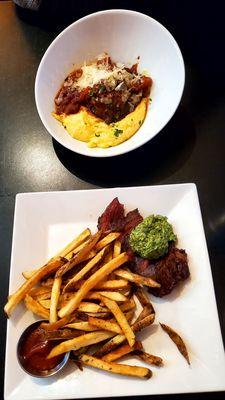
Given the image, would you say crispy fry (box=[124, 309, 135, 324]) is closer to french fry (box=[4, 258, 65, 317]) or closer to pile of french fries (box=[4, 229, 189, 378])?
pile of french fries (box=[4, 229, 189, 378])

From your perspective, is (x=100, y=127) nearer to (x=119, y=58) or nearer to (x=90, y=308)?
(x=119, y=58)

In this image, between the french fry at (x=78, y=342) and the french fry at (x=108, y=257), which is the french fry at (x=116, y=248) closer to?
the french fry at (x=108, y=257)

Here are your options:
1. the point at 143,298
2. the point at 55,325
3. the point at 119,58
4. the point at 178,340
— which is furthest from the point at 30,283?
the point at 119,58

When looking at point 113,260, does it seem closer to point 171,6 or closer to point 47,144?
point 47,144

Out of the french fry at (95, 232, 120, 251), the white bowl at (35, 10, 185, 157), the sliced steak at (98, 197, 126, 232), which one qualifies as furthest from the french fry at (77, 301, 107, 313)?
the white bowl at (35, 10, 185, 157)

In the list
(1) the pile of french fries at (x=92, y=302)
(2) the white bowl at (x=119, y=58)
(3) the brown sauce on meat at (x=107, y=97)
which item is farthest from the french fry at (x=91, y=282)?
(3) the brown sauce on meat at (x=107, y=97)

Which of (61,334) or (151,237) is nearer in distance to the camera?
(61,334)
